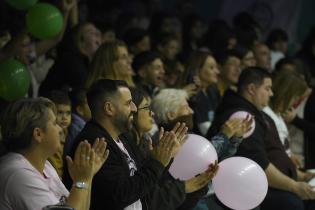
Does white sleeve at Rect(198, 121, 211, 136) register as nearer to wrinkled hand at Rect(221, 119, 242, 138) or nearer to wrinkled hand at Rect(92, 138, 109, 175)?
wrinkled hand at Rect(221, 119, 242, 138)

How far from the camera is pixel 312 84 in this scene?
8766 millimetres

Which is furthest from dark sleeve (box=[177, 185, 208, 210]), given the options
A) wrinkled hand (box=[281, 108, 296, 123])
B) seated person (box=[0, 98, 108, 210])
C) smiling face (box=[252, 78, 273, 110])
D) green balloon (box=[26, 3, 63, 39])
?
wrinkled hand (box=[281, 108, 296, 123])

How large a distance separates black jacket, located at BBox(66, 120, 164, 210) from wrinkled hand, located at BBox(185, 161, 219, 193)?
0.34 meters

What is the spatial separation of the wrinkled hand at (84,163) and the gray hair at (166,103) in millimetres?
1742

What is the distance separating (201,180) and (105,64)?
6.29 ft

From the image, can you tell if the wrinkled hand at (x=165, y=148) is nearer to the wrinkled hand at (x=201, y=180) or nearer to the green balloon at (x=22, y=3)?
the wrinkled hand at (x=201, y=180)

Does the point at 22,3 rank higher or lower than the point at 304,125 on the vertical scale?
higher

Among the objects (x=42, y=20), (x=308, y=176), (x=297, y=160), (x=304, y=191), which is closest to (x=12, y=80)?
(x=42, y=20)

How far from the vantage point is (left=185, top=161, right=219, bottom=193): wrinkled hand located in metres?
4.78

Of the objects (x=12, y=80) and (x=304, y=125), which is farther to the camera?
(x=304, y=125)

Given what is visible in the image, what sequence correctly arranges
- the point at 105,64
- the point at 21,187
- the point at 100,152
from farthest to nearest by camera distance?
the point at 105,64 → the point at 100,152 → the point at 21,187

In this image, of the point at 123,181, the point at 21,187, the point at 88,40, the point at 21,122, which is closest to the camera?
the point at 21,187

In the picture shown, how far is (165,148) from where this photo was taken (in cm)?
445

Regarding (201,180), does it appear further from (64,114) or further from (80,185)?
(64,114)
